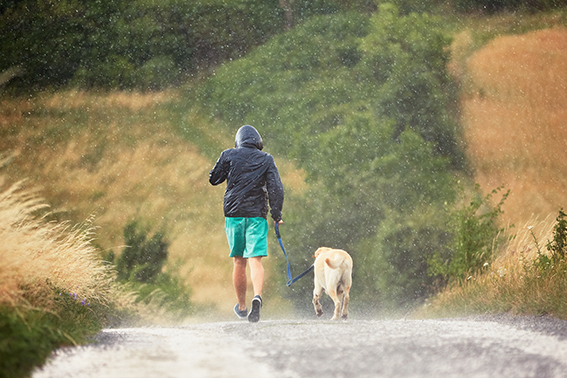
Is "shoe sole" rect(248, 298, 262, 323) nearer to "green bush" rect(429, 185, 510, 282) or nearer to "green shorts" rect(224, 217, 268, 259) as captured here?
"green shorts" rect(224, 217, 268, 259)

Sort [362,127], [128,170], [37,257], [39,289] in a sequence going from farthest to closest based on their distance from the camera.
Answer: [128,170], [362,127], [37,257], [39,289]

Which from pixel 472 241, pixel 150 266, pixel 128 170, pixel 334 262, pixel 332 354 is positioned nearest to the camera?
pixel 332 354

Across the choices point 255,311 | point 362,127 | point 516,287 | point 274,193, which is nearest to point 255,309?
point 255,311

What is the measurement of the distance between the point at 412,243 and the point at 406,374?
8.20 metres

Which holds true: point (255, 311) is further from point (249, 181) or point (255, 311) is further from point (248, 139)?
point (248, 139)

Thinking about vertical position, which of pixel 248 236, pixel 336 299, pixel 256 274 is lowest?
pixel 336 299

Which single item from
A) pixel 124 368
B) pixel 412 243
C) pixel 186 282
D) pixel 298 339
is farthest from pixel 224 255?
pixel 124 368

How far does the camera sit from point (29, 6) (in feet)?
50.5

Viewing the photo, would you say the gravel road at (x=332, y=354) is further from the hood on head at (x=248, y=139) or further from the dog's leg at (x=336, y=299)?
the hood on head at (x=248, y=139)

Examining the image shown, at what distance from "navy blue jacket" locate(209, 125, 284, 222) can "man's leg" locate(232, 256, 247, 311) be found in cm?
59

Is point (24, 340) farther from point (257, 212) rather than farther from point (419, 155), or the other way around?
point (419, 155)

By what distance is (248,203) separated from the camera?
6297mm

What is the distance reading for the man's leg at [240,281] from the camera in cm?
646

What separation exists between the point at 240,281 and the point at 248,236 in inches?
22.5
